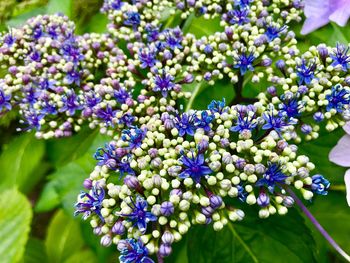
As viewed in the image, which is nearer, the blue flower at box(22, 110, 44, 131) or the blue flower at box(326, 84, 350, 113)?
the blue flower at box(326, 84, 350, 113)

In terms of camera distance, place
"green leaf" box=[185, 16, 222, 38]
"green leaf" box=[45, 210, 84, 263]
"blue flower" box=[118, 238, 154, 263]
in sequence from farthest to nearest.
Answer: "green leaf" box=[45, 210, 84, 263] → "green leaf" box=[185, 16, 222, 38] → "blue flower" box=[118, 238, 154, 263]

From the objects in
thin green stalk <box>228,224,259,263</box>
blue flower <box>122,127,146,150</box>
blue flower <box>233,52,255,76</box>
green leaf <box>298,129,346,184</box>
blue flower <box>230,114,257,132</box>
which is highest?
blue flower <box>233,52,255,76</box>

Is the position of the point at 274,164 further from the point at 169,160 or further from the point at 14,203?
the point at 14,203

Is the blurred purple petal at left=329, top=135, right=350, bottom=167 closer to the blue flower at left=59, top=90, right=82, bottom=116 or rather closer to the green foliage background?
the green foliage background

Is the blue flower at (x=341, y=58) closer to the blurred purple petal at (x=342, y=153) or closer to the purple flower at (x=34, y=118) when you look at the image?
the blurred purple petal at (x=342, y=153)

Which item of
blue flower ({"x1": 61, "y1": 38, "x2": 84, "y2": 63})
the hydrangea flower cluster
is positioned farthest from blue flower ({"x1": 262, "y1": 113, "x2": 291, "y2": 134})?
blue flower ({"x1": 61, "y1": 38, "x2": 84, "y2": 63})

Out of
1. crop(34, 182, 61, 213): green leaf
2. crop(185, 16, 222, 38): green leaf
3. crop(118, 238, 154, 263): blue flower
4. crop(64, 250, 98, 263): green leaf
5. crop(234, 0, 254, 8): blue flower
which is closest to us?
crop(118, 238, 154, 263): blue flower

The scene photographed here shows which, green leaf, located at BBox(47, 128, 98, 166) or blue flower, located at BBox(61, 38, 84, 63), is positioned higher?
blue flower, located at BBox(61, 38, 84, 63)
